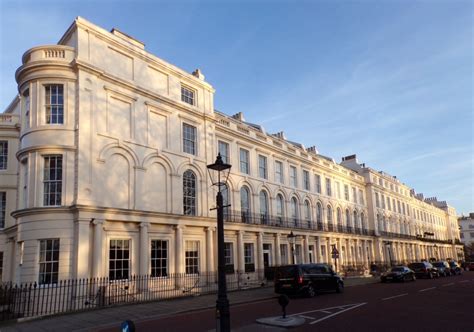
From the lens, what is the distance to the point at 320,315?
41.4 ft

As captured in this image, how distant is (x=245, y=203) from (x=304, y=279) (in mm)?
11287

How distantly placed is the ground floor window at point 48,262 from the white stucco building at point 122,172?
0.15ft

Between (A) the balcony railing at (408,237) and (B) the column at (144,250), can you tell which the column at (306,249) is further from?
(A) the balcony railing at (408,237)

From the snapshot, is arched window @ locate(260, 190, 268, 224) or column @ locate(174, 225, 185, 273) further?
arched window @ locate(260, 190, 268, 224)

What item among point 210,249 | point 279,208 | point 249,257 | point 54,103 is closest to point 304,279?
point 210,249

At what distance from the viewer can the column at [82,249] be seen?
17.4 metres

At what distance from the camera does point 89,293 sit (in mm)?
17297

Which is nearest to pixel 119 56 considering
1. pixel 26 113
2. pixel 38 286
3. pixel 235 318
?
pixel 26 113

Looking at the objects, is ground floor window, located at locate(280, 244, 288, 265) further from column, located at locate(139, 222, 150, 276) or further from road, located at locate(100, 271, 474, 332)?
road, located at locate(100, 271, 474, 332)

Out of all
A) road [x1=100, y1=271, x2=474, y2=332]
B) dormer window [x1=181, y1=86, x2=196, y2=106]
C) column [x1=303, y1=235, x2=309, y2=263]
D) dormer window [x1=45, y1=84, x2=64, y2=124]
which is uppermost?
dormer window [x1=181, y1=86, x2=196, y2=106]

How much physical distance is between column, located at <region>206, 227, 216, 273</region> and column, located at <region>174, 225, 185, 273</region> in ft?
7.44

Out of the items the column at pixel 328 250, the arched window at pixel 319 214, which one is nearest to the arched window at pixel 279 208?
the arched window at pixel 319 214

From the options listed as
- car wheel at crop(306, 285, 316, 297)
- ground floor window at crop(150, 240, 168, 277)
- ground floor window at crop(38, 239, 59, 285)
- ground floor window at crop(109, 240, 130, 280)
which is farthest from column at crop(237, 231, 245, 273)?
ground floor window at crop(38, 239, 59, 285)

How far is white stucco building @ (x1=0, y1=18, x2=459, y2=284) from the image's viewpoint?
1814 cm
